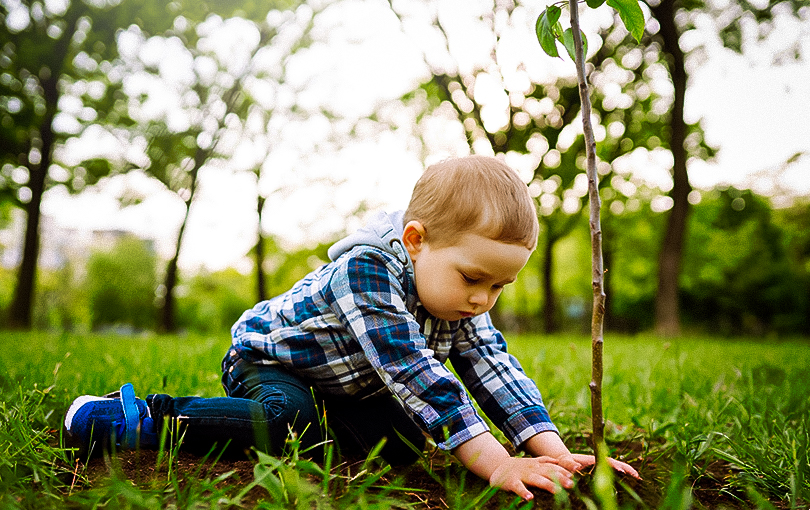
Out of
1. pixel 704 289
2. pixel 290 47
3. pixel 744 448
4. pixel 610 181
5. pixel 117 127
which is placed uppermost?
pixel 290 47

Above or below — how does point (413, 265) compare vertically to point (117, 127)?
below

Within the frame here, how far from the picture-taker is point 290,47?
531 inches

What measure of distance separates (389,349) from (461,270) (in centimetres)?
30

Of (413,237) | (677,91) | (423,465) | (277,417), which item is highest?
(677,91)

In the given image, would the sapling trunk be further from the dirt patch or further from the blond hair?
the blond hair

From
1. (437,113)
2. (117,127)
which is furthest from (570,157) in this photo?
(117,127)

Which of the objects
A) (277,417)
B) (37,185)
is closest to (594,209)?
(277,417)

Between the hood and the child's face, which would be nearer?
the child's face

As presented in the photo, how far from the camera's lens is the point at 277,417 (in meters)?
1.60

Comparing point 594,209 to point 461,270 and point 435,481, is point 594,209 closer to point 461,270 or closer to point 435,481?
point 461,270

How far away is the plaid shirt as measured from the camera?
1.47 metres

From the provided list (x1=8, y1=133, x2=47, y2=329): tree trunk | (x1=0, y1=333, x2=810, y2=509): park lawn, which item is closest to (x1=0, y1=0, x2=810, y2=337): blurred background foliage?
(x1=8, y1=133, x2=47, y2=329): tree trunk

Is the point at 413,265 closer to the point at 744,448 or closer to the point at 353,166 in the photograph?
the point at 744,448

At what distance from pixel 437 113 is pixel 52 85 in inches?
364
